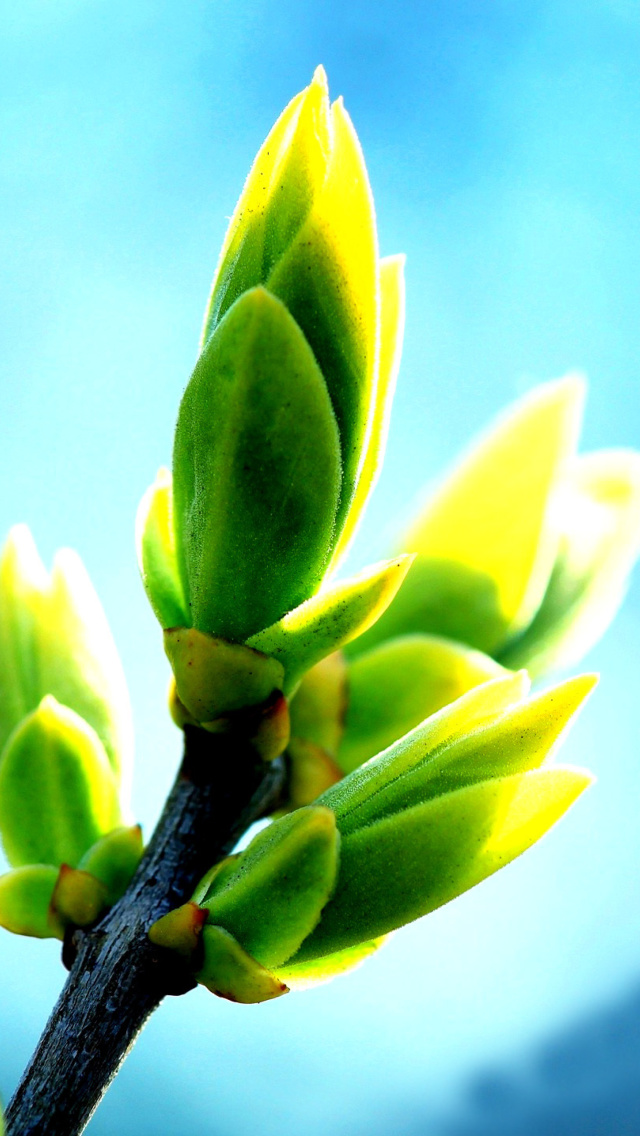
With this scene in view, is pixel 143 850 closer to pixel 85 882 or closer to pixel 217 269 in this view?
pixel 85 882

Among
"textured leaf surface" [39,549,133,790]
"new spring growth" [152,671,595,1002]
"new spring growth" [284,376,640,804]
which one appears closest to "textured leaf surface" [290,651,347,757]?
"new spring growth" [284,376,640,804]

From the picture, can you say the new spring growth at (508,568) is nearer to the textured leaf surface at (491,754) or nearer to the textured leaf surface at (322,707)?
the textured leaf surface at (322,707)

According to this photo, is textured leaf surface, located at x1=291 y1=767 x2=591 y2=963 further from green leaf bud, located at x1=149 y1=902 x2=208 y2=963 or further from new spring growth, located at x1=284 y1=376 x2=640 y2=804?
new spring growth, located at x1=284 y1=376 x2=640 y2=804

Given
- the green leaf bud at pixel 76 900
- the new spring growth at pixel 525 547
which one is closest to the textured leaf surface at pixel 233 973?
the green leaf bud at pixel 76 900

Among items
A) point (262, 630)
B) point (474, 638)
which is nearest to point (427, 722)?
point (262, 630)

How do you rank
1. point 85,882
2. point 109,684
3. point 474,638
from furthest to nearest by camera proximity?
point 474,638 < point 109,684 < point 85,882

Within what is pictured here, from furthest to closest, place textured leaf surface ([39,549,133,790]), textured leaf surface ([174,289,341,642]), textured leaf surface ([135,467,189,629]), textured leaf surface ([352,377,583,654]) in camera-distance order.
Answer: textured leaf surface ([352,377,583,654]) < textured leaf surface ([39,549,133,790]) < textured leaf surface ([135,467,189,629]) < textured leaf surface ([174,289,341,642])

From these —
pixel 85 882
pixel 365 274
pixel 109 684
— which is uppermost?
pixel 365 274
